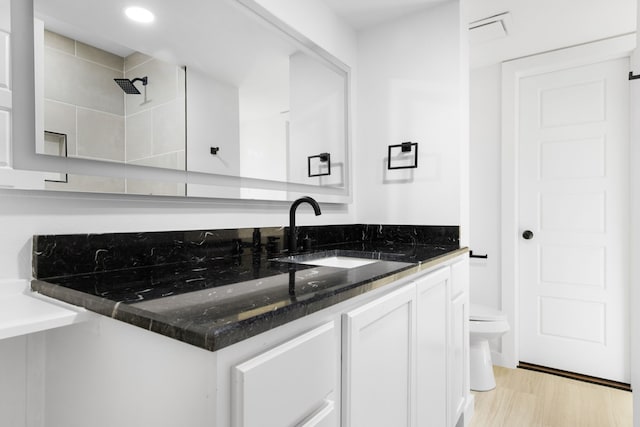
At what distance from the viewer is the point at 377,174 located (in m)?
2.19

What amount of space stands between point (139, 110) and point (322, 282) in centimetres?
76

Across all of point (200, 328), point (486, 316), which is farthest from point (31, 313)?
point (486, 316)

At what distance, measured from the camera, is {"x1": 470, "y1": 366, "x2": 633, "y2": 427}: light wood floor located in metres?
1.94

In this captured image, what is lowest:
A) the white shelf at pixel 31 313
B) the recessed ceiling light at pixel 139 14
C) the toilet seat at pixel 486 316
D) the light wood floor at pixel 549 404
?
the light wood floor at pixel 549 404

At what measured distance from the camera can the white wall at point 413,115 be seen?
6.38ft

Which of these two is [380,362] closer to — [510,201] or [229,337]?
[229,337]

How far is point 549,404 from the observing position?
83.4 inches

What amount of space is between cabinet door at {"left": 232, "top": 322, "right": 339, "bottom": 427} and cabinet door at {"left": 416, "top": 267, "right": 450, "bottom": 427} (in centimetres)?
56

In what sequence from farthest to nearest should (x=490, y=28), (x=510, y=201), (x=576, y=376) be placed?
1. (x=510, y=201)
2. (x=576, y=376)
3. (x=490, y=28)

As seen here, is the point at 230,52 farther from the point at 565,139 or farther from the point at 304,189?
the point at 565,139

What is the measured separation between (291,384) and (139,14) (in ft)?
3.73

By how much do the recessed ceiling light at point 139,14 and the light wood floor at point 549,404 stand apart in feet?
7.81

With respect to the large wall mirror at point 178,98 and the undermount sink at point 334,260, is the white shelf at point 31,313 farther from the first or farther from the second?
the undermount sink at point 334,260

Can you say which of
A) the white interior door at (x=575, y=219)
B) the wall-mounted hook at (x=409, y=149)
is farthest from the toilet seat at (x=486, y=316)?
the wall-mounted hook at (x=409, y=149)
